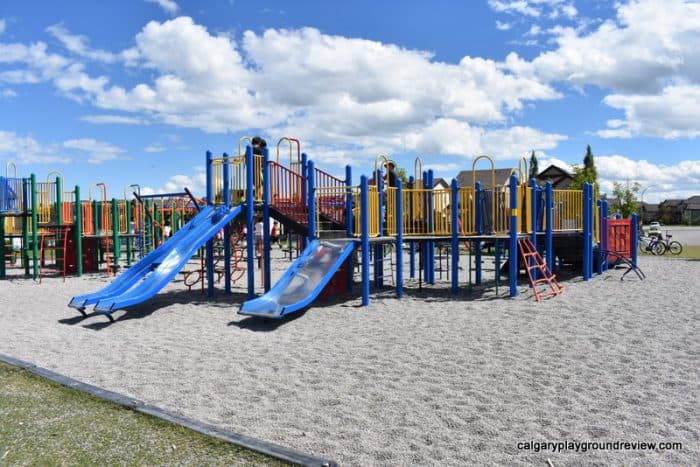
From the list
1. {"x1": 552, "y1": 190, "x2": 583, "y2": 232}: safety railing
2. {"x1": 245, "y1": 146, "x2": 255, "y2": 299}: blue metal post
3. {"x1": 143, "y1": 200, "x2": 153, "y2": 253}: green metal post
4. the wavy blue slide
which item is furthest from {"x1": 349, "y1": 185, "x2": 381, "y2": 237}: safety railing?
{"x1": 143, "y1": 200, "x2": 153, "y2": 253}: green metal post

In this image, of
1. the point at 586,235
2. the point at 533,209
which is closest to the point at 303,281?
the point at 533,209

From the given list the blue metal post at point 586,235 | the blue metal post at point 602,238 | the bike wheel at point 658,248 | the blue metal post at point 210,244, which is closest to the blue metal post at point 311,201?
the blue metal post at point 210,244

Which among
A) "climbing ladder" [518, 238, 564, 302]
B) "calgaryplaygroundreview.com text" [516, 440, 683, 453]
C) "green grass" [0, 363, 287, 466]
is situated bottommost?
"calgaryplaygroundreview.com text" [516, 440, 683, 453]

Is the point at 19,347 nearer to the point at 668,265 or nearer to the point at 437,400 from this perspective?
the point at 437,400

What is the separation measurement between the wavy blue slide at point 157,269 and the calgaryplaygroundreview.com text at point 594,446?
809 centimetres

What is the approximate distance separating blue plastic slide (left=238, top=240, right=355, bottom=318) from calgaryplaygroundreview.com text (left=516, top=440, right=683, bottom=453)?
228 inches

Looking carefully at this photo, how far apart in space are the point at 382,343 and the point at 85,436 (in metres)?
4.46

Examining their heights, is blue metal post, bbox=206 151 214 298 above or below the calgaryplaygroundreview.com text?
above

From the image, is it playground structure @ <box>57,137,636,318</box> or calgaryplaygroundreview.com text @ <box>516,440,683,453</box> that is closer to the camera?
calgaryplaygroundreview.com text @ <box>516,440,683,453</box>

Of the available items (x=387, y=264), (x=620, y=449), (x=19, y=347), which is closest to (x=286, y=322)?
(x=19, y=347)

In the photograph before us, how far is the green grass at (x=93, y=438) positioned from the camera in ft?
13.8

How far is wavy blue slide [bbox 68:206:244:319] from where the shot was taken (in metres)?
10.8

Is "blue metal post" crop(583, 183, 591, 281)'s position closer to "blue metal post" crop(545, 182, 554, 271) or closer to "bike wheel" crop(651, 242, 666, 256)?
"blue metal post" crop(545, 182, 554, 271)

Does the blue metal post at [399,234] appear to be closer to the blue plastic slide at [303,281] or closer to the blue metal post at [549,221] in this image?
the blue plastic slide at [303,281]
